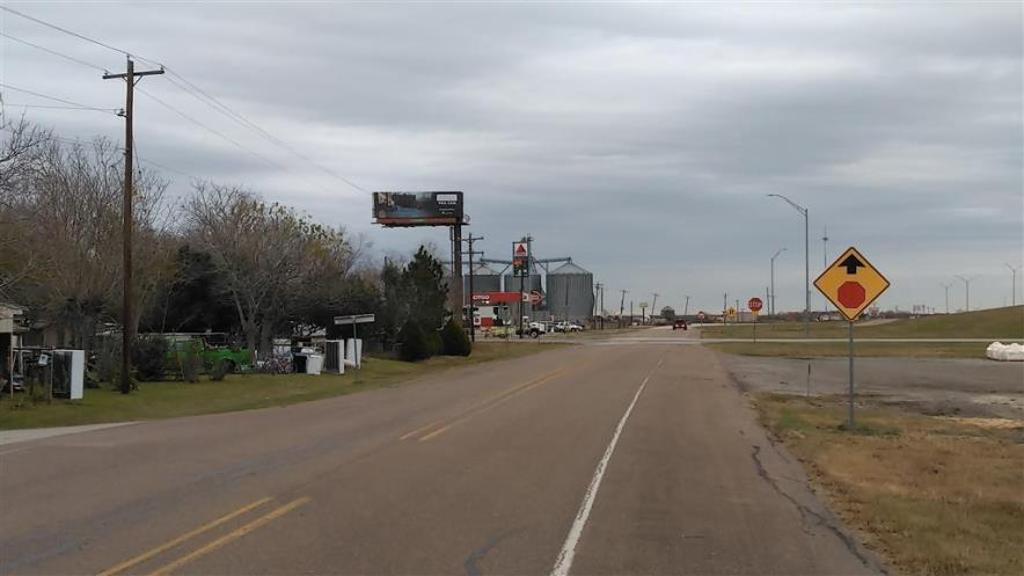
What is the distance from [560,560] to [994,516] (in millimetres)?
4994

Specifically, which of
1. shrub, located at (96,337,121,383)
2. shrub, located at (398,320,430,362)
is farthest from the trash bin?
shrub, located at (398,320,430,362)

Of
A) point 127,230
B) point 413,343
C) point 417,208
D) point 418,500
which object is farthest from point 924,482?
point 417,208

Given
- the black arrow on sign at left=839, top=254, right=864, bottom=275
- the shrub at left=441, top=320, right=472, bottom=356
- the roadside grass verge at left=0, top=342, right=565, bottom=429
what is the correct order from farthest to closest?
the shrub at left=441, top=320, right=472, bottom=356 < the roadside grass verge at left=0, top=342, right=565, bottom=429 < the black arrow on sign at left=839, top=254, right=864, bottom=275

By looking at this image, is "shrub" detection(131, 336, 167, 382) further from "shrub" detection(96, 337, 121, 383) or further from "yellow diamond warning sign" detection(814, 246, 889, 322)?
"yellow diamond warning sign" detection(814, 246, 889, 322)

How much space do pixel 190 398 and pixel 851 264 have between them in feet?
59.5

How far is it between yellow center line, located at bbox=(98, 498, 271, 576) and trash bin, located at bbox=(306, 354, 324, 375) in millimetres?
29022

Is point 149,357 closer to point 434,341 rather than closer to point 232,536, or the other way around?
point 434,341

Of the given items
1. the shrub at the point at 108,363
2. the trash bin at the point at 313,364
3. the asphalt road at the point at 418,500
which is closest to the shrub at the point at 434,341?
the trash bin at the point at 313,364

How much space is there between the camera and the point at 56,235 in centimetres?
3031

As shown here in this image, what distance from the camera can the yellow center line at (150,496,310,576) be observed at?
7000 millimetres

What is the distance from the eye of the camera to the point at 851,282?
17.3m

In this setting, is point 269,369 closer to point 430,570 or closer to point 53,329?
point 53,329

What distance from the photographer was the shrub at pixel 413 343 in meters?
50.8

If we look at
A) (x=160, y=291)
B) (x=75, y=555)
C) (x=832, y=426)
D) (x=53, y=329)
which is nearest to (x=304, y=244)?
(x=160, y=291)
